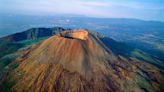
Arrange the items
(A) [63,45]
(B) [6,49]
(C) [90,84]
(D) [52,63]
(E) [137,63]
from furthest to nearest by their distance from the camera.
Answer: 1. (B) [6,49]
2. (E) [137,63]
3. (A) [63,45]
4. (D) [52,63]
5. (C) [90,84]

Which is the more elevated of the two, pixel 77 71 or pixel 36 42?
pixel 77 71

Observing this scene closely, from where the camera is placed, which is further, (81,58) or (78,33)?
(78,33)

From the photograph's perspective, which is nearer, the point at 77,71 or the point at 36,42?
the point at 77,71

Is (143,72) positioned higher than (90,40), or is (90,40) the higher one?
(90,40)

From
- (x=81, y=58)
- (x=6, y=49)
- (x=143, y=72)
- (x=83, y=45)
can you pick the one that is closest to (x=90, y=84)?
(x=81, y=58)

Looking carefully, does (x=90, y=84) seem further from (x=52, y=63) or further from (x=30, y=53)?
(x=30, y=53)

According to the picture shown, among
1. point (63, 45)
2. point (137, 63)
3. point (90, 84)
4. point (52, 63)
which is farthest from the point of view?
point (137, 63)

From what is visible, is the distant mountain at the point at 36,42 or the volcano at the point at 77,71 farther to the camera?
the distant mountain at the point at 36,42

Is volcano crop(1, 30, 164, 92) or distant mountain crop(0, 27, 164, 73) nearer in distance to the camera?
volcano crop(1, 30, 164, 92)
